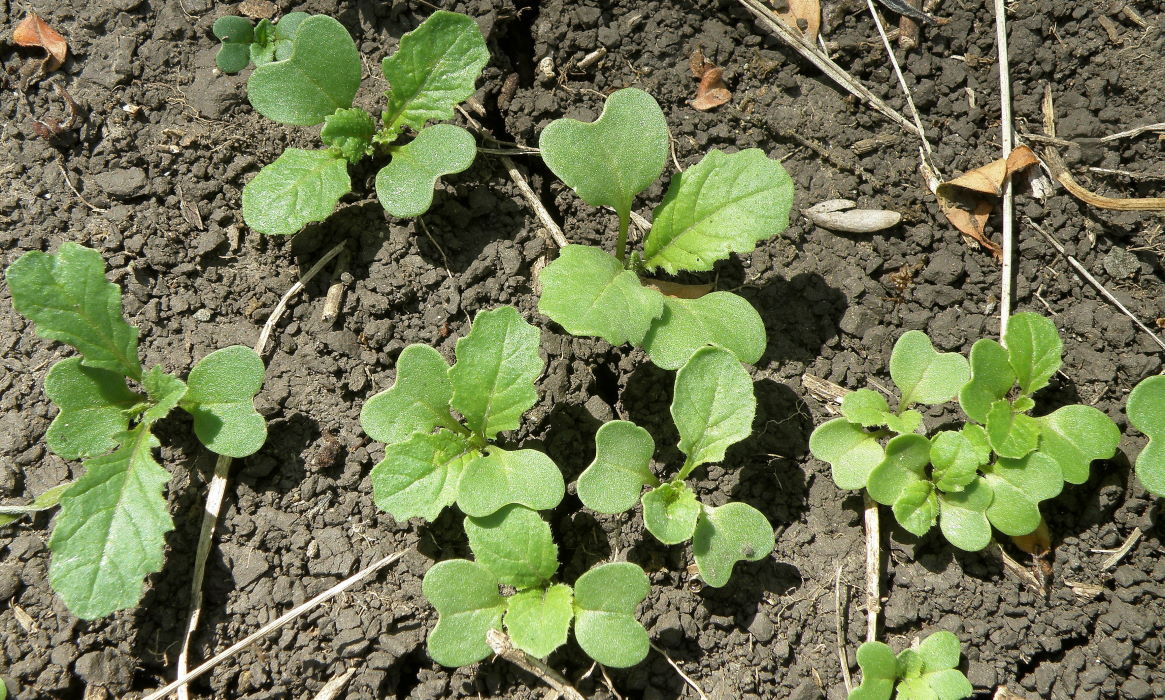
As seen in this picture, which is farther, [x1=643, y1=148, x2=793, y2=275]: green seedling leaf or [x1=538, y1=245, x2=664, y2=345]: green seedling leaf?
[x1=643, y1=148, x2=793, y2=275]: green seedling leaf

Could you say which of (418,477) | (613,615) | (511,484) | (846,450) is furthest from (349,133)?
(846,450)

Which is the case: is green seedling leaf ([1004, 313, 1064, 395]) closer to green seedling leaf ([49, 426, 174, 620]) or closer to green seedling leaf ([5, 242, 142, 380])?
green seedling leaf ([49, 426, 174, 620])

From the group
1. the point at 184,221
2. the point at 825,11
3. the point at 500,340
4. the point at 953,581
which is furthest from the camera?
the point at 825,11

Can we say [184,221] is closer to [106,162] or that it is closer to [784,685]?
[106,162]

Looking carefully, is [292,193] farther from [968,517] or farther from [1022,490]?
[1022,490]

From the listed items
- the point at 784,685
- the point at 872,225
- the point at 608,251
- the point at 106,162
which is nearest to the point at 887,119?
the point at 872,225

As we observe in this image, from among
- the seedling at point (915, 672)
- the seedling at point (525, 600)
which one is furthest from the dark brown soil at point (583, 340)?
the seedling at point (525, 600)

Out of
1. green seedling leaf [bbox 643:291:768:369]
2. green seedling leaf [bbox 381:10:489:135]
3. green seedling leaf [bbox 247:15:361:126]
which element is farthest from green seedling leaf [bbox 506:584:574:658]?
green seedling leaf [bbox 247:15:361:126]
